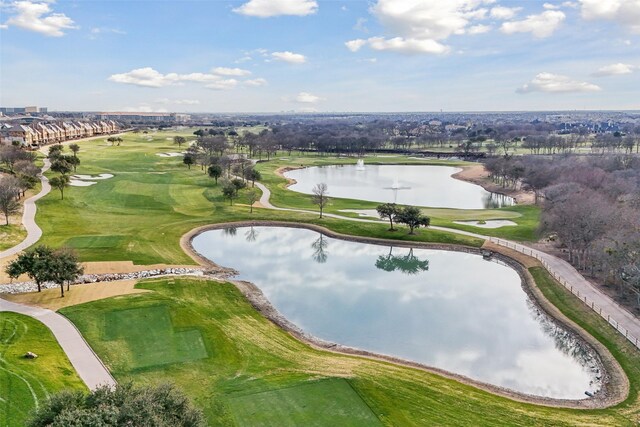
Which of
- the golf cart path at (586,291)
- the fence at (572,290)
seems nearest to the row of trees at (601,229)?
the golf cart path at (586,291)

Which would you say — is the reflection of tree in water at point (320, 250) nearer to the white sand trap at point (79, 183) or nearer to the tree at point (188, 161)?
the white sand trap at point (79, 183)

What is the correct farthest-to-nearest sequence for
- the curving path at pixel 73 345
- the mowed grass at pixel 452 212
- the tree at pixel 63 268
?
the mowed grass at pixel 452 212 → the tree at pixel 63 268 → the curving path at pixel 73 345

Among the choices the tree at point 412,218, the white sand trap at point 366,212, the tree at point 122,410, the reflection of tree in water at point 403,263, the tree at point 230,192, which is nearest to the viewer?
the tree at point 122,410

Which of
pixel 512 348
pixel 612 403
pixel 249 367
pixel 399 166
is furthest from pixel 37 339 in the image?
pixel 399 166

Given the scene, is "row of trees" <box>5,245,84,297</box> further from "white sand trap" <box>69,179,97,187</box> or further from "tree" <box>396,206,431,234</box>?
"white sand trap" <box>69,179,97,187</box>

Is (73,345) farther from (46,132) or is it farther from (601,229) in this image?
(46,132)

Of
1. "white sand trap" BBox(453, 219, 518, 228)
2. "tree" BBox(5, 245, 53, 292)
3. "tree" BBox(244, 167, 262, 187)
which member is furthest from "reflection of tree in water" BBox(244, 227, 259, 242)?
"tree" BBox(5, 245, 53, 292)
